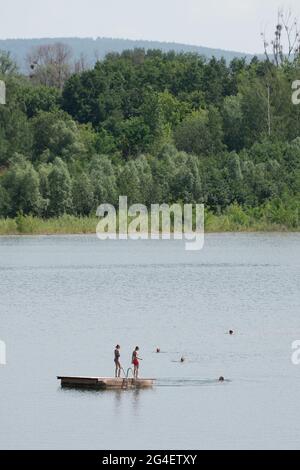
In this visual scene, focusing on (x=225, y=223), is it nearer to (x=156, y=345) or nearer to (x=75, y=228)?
(x=75, y=228)

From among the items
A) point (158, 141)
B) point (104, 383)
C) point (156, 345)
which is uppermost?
point (158, 141)

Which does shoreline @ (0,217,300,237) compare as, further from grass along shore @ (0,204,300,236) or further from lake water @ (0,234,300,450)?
lake water @ (0,234,300,450)

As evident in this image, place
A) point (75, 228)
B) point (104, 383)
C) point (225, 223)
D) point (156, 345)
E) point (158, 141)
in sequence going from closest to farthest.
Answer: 1. point (104, 383)
2. point (156, 345)
3. point (75, 228)
4. point (225, 223)
5. point (158, 141)

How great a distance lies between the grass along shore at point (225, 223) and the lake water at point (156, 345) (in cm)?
603

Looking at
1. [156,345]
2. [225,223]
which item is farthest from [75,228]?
[156,345]

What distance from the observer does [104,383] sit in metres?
37.1

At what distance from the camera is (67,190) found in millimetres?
87750

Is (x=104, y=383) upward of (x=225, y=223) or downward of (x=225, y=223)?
downward

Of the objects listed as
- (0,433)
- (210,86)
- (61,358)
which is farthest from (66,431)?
(210,86)

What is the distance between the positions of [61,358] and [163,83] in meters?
73.8

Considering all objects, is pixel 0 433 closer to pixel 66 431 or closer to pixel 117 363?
pixel 66 431

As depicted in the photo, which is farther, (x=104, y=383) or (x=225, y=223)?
(x=225, y=223)

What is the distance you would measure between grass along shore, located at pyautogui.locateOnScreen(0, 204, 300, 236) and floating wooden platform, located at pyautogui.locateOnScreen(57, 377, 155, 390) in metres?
50.4

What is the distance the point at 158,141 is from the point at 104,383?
64.2m
